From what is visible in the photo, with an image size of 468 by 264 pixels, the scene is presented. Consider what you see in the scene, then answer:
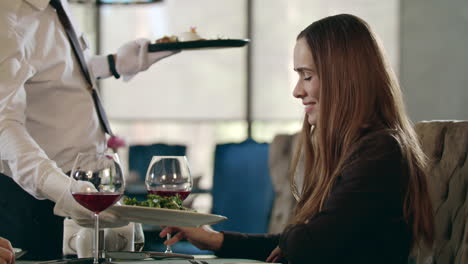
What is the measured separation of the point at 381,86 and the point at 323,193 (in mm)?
258

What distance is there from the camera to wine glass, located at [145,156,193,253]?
161 cm

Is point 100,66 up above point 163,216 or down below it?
above

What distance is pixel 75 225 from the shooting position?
1.60m

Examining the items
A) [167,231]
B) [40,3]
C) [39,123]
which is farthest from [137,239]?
[40,3]

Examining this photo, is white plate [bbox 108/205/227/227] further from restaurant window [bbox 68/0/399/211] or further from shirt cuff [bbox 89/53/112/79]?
restaurant window [bbox 68/0/399/211]

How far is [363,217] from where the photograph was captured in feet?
4.31

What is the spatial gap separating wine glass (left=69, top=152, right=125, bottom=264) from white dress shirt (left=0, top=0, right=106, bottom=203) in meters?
0.29

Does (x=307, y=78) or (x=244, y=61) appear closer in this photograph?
(x=307, y=78)

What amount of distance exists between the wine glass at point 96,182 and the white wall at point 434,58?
18.3ft

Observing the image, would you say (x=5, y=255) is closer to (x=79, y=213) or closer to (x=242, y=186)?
(x=79, y=213)

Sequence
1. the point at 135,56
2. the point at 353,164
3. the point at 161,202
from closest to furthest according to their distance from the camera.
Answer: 1. the point at 353,164
2. the point at 161,202
3. the point at 135,56

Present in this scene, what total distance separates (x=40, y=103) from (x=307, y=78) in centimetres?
84

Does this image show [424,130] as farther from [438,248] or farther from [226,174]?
[226,174]

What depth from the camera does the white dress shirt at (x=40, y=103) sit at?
1658 millimetres
